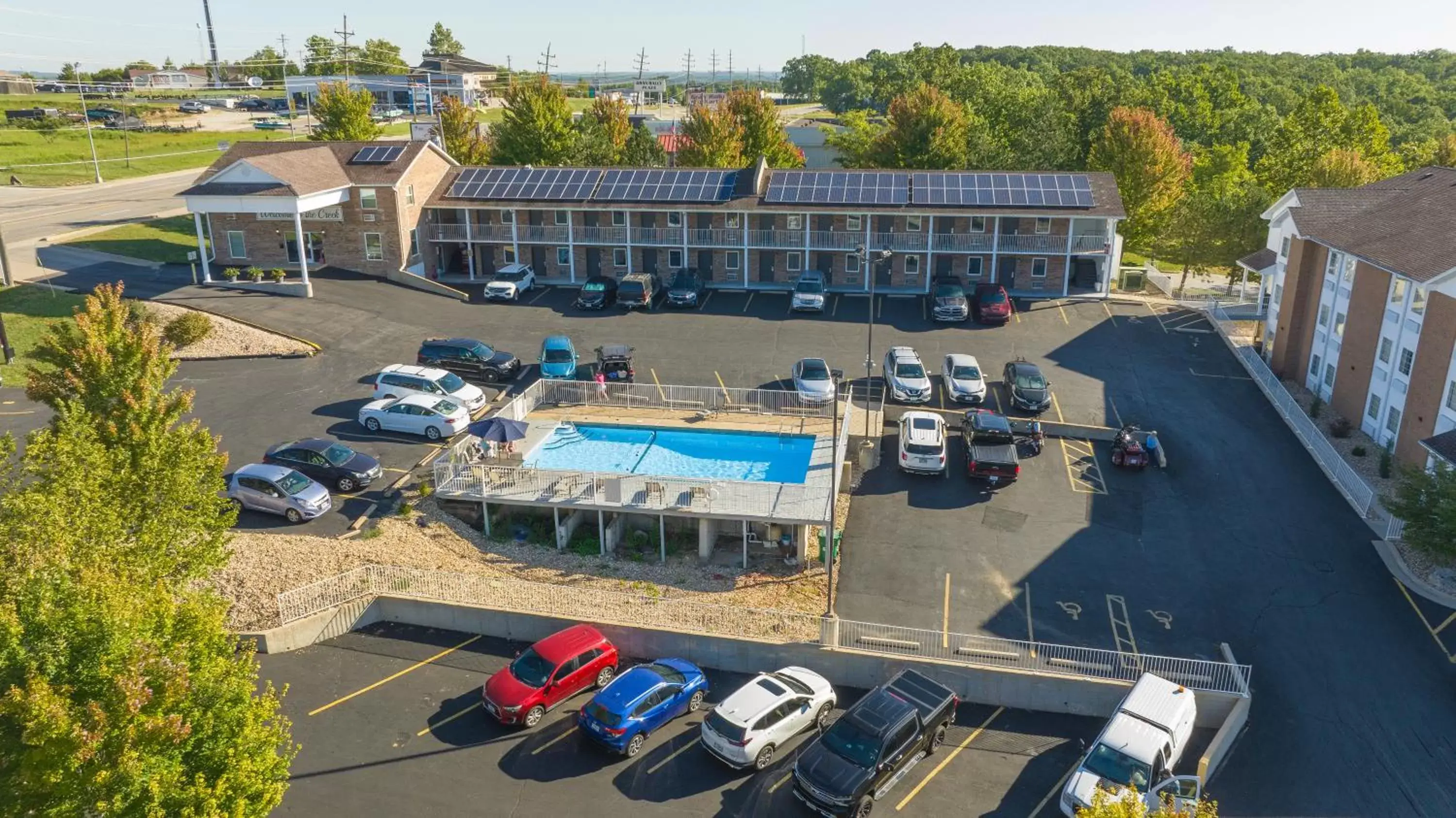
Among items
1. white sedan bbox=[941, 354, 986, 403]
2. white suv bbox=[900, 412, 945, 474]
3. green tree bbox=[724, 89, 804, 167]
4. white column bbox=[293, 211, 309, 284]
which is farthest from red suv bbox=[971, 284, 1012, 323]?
white column bbox=[293, 211, 309, 284]

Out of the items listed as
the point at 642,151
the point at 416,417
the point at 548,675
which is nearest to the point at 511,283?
the point at 416,417

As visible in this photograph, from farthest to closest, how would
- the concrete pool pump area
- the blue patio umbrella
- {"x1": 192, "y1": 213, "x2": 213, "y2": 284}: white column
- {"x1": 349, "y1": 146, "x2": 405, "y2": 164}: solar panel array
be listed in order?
1. {"x1": 349, "y1": 146, "x2": 405, "y2": 164}: solar panel array
2. {"x1": 192, "y1": 213, "x2": 213, "y2": 284}: white column
3. the blue patio umbrella
4. the concrete pool pump area

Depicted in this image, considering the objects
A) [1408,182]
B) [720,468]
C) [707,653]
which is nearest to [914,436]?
[720,468]

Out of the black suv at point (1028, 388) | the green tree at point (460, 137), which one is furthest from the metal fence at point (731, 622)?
the green tree at point (460, 137)

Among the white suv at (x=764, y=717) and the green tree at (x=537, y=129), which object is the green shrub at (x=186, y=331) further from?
the white suv at (x=764, y=717)

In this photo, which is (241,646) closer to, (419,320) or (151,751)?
(151,751)

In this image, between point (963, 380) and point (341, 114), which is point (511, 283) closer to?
point (963, 380)

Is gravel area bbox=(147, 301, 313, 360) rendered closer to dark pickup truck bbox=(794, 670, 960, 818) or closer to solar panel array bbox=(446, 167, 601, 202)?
solar panel array bbox=(446, 167, 601, 202)
